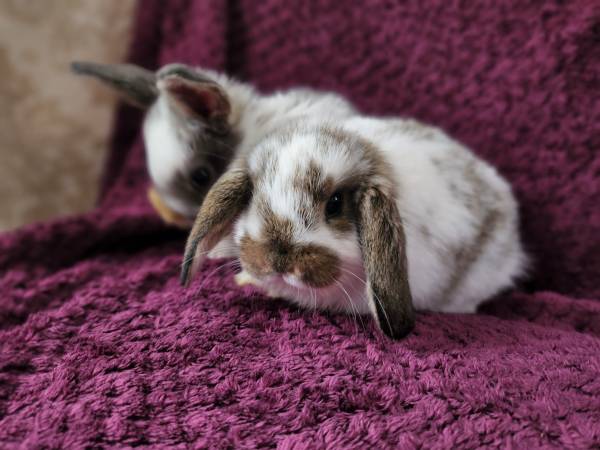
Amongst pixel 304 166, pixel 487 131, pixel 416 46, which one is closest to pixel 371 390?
pixel 304 166

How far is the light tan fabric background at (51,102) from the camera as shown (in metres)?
1.51

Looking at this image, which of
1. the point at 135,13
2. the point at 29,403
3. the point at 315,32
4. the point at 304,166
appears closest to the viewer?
the point at 29,403

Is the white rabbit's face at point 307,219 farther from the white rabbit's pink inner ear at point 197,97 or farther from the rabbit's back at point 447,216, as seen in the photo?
the white rabbit's pink inner ear at point 197,97

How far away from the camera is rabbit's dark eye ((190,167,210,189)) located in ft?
4.12

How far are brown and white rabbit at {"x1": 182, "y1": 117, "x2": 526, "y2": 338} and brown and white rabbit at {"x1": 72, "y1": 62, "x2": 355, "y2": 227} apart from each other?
0.23 m

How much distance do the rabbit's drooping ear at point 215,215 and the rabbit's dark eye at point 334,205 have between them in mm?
147

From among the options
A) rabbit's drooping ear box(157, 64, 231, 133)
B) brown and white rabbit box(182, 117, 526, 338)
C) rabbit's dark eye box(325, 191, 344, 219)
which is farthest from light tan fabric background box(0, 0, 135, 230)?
rabbit's dark eye box(325, 191, 344, 219)

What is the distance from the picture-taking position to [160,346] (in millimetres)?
832

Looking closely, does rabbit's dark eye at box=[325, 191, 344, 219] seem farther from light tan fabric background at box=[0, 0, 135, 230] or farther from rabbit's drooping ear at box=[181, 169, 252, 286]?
light tan fabric background at box=[0, 0, 135, 230]

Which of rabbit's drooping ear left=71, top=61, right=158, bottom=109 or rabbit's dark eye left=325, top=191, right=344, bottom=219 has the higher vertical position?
rabbit's dark eye left=325, top=191, right=344, bottom=219

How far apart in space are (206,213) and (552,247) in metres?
0.81

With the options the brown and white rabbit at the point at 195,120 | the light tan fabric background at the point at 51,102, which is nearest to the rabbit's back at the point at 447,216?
the brown and white rabbit at the point at 195,120

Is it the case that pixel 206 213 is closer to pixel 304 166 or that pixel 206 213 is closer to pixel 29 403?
pixel 304 166

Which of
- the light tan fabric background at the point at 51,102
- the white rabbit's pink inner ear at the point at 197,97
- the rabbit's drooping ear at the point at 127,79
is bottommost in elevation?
the light tan fabric background at the point at 51,102
